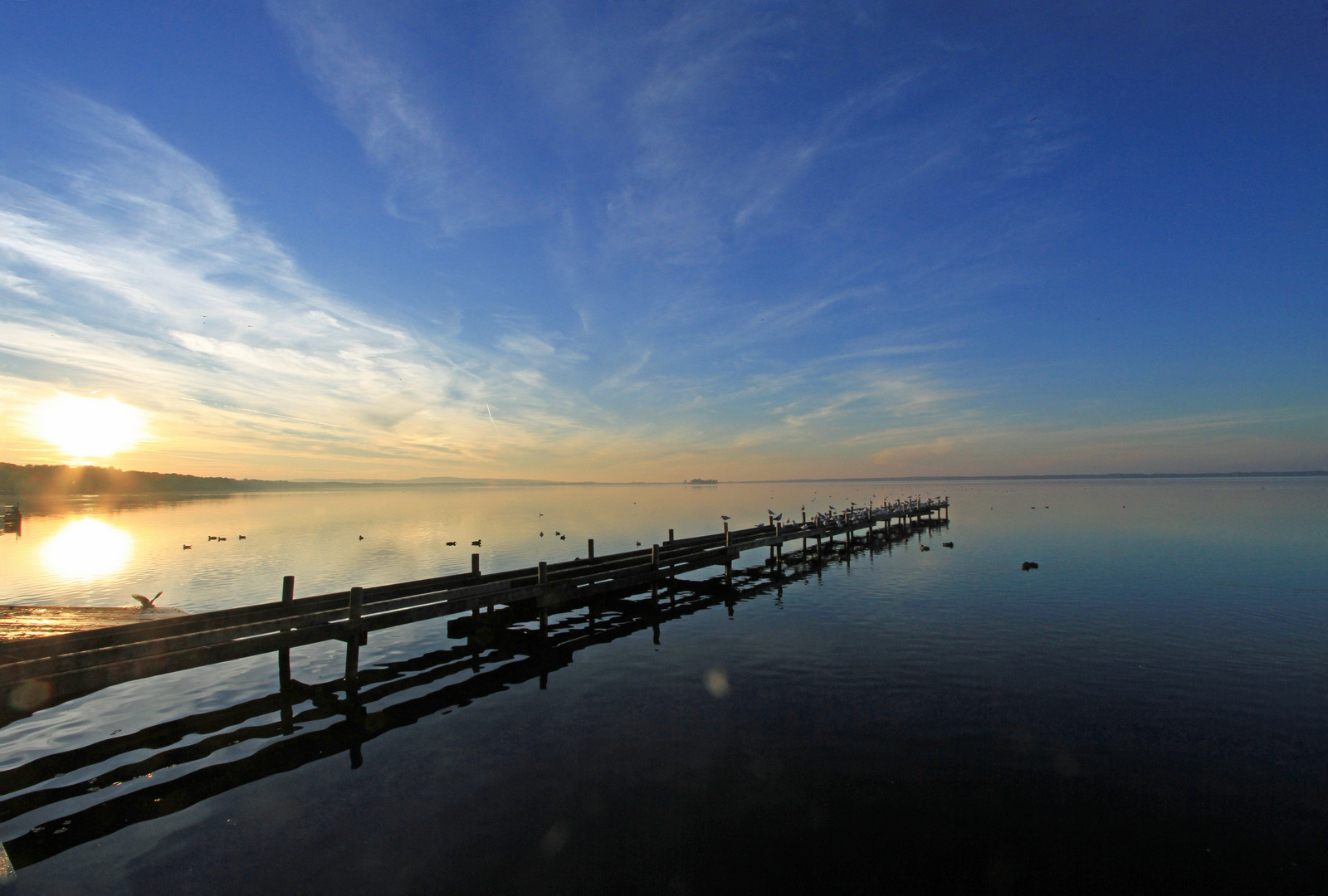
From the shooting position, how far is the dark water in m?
8.26

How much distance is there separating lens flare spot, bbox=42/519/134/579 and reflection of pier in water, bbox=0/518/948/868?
33.9 metres

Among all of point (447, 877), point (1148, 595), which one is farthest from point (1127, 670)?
point (447, 877)

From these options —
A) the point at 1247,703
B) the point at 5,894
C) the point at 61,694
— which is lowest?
the point at 1247,703

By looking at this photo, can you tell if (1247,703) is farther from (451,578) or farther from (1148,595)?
(451,578)

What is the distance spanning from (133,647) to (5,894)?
225 inches

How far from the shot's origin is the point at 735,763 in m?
11.1

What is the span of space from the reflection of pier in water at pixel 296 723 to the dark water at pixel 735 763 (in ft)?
0.29

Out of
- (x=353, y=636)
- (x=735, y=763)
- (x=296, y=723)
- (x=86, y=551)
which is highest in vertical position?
(x=86, y=551)

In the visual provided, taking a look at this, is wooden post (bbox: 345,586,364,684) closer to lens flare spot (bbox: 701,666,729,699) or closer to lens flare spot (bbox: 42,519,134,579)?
lens flare spot (bbox: 701,666,729,699)

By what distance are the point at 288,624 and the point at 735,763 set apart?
13.1m

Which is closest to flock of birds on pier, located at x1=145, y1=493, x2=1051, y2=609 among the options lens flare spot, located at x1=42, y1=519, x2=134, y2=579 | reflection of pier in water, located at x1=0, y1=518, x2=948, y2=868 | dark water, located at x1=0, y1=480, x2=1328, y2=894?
lens flare spot, located at x1=42, y1=519, x2=134, y2=579

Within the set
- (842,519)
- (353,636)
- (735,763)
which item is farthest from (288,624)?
(842,519)

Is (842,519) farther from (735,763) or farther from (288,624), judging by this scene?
(288,624)

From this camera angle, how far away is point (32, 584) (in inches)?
1337
